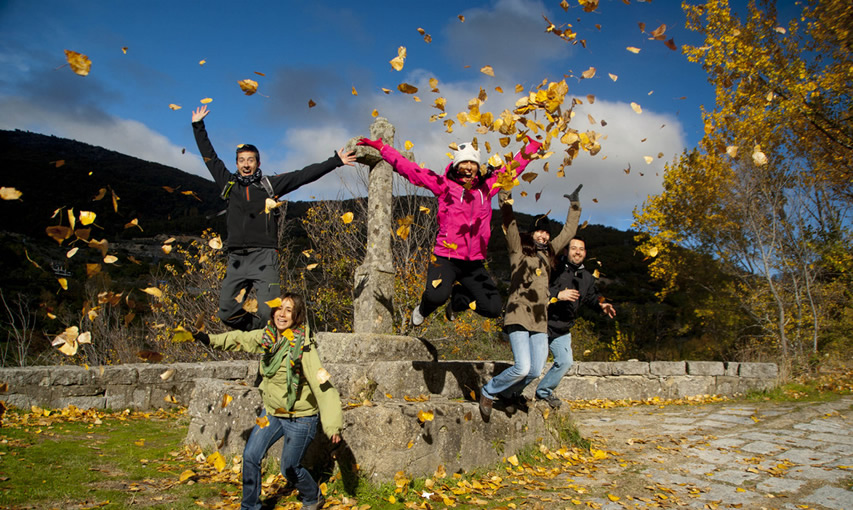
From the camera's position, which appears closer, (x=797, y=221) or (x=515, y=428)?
(x=515, y=428)

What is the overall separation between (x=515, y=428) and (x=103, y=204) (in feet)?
87.5

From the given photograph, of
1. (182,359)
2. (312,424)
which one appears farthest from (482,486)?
(182,359)

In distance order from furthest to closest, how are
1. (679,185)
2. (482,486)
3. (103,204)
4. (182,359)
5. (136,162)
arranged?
(136,162) → (103,204) → (679,185) → (182,359) → (482,486)

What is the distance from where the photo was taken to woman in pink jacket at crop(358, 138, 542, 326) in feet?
13.2

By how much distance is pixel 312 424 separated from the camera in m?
3.03

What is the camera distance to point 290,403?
2.96 meters

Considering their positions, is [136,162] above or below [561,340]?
above

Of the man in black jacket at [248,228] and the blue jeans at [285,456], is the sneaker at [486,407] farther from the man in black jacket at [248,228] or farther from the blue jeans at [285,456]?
the man in black jacket at [248,228]

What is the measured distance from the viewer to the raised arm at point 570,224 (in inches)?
171

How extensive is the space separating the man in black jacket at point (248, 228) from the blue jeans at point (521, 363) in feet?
6.09

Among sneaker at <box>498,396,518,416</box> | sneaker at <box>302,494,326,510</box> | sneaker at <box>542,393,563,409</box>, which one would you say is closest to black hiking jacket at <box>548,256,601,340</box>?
sneaker at <box>542,393,563,409</box>

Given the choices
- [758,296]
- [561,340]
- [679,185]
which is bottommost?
[561,340]

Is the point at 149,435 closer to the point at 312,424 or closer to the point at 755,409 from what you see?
the point at 312,424

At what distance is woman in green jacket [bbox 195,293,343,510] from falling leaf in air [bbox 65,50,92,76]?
72.7 inches
